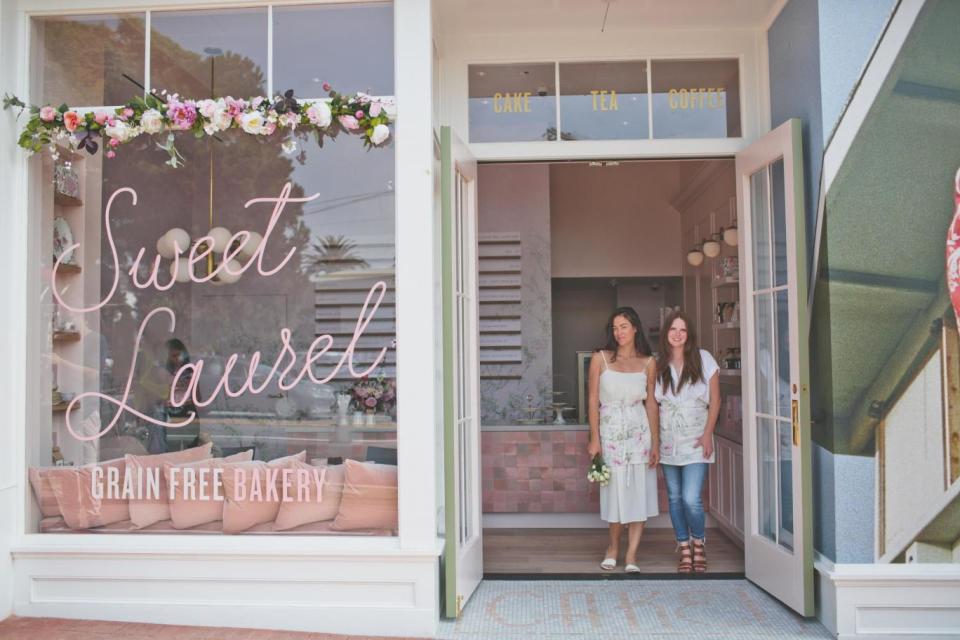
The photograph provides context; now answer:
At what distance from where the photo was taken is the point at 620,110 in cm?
456

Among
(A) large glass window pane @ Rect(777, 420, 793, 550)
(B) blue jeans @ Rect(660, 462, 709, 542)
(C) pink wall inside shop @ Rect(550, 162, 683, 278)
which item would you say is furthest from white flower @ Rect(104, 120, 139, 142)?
(C) pink wall inside shop @ Rect(550, 162, 683, 278)

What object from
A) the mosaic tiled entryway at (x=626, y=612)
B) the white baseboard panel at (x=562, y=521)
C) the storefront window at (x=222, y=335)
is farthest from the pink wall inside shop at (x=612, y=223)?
the storefront window at (x=222, y=335)

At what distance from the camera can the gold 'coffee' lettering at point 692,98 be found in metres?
4.56

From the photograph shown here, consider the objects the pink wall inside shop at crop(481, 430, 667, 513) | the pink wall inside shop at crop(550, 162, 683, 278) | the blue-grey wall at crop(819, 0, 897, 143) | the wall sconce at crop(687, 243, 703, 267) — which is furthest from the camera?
the pink wall inside shop at crop(550, 162, 683, 278)

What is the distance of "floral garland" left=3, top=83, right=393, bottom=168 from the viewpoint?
388 cm

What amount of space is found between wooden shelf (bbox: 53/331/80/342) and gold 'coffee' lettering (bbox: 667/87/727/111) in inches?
140

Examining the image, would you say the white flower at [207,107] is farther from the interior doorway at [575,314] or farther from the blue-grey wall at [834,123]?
the blue-grey wall at [834,123]

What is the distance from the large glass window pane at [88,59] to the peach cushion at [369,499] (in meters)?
2.30

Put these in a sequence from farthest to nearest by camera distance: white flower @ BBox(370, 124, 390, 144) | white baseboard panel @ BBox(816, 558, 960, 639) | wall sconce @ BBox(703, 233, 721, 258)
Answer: wall sconce @ BBox(703, 233, 721, 258) < white flower @ BBox(370, 124, 390, 144) < white baseboard panel @ BBox(816, 558, 960, 639)

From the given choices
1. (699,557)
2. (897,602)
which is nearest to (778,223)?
Answer: (897,602)

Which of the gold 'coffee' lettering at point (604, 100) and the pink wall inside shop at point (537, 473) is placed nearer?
the gold 'coffee' lettering at point (604, 100)

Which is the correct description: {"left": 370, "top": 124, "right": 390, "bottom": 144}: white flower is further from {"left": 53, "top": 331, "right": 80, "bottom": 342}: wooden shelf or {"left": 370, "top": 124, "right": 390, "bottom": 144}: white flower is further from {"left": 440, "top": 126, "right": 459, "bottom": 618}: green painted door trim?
{"left": 53, "top": 331, "right": 80, "bottom": 342}: wooden shelf

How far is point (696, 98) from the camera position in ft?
15.0

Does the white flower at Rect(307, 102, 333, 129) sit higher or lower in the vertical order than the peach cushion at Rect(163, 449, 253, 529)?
higher
